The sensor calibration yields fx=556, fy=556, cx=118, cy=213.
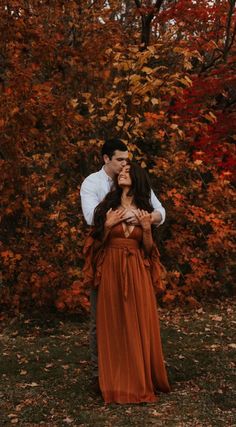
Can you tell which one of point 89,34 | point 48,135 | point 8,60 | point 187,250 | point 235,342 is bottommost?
point 235,342

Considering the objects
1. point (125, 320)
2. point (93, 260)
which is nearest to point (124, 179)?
point (93, 260)

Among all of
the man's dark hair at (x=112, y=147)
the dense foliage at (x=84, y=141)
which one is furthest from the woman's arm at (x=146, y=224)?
the dense foliage at (x=84, y=141)

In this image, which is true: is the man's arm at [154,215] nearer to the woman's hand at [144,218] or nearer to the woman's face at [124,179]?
the woman's hand at [144,218]

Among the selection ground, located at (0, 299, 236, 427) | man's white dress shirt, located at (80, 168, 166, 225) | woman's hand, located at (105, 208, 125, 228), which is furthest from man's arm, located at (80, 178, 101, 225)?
ground, located at (0, 299, 236, 427)

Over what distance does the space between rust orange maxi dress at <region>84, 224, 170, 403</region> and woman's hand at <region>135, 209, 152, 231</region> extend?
0.26 feet

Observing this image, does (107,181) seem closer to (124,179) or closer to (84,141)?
(124,179)

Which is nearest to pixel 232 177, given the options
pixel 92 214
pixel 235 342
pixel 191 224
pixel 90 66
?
pixel 191 224

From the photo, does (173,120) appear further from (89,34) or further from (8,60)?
(8,60)

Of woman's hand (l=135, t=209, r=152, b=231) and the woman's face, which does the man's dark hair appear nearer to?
the woman's face

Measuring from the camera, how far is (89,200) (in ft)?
14.3

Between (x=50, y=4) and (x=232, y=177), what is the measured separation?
13.6ft

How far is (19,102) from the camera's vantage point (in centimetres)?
712

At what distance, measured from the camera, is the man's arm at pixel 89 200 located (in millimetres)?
4289

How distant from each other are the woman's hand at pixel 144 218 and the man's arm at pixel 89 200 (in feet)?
1.17
